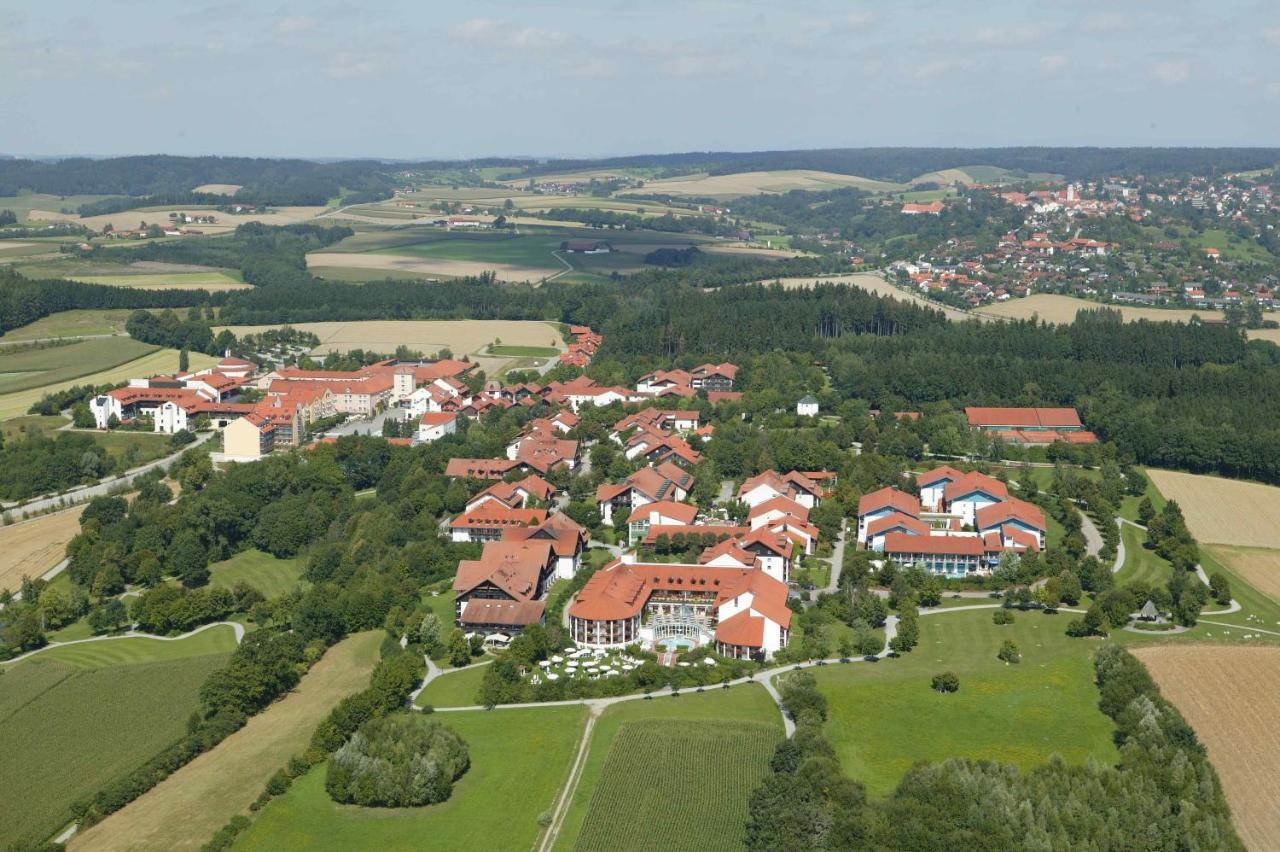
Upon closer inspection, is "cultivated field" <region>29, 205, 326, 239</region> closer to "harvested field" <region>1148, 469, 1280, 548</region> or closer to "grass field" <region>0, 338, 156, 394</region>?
"grass field" <region>0, 338, 156, 394</region>

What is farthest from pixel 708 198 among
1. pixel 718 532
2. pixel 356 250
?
pixel 718 532

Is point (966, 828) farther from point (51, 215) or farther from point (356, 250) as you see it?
point (51, 215)

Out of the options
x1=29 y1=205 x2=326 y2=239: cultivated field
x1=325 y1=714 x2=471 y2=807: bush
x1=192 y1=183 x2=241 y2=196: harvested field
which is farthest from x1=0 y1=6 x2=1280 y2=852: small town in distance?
x1=192 y1=183 x2=241 y2=196: harvested field

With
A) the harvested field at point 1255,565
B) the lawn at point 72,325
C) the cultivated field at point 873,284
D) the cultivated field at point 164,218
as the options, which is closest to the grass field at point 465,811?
the harvested field at point 1255,565

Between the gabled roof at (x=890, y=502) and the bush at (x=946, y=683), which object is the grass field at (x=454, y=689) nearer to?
the bush at (x=946, y=683)

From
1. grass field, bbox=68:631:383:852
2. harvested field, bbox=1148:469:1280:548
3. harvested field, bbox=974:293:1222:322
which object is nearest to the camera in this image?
grass field, bbox=68:631:383:852

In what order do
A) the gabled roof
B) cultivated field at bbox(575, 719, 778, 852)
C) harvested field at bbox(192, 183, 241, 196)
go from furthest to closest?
harvested field at bbox(192, 183, 241, 196), the gabled roof, cultivated field at bbox(575, 719, 778, 852)

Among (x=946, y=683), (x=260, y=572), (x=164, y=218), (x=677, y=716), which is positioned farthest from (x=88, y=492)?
(x=164, y=218)
